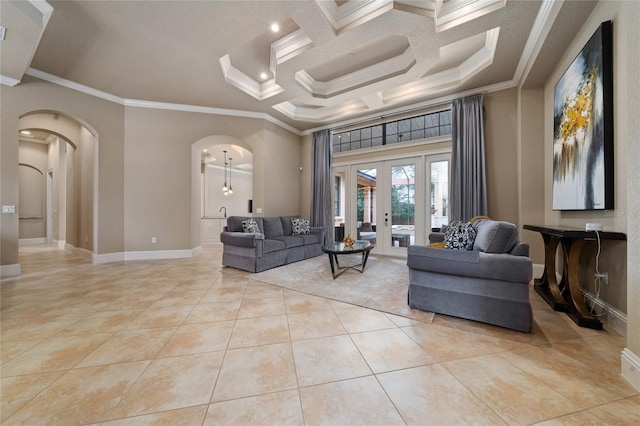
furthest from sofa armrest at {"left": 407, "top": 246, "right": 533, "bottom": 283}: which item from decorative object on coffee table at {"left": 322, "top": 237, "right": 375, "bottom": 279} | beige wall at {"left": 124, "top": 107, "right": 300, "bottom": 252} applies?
beige wall at {"left": 124, "top": 107, "right": 300, "bottom": 252}

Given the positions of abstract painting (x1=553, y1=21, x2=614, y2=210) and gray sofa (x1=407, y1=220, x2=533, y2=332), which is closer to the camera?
gray sofa (x1=407, y1=220, x2=533, y2=332)

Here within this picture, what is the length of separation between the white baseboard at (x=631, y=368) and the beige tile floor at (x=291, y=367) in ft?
0.16

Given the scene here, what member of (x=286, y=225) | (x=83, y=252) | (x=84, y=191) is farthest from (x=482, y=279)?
(x=84, y=191)

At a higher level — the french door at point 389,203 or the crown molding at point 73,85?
the crown molding at point 73,85

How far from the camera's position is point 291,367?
1.58 meters

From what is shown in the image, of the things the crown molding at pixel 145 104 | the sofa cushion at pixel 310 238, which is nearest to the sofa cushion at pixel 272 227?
the sofa cushion at pixel 310 238

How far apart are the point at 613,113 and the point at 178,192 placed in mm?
6552

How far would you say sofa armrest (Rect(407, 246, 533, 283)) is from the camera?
197 cm

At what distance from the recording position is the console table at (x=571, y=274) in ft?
6.90

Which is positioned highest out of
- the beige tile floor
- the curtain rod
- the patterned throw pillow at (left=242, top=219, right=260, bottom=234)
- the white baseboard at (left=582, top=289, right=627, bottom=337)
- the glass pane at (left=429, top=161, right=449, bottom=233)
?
the curtain rod

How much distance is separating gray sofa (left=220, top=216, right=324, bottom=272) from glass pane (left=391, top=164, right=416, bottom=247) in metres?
1.71

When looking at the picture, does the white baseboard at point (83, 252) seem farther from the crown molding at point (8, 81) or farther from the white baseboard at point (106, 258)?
the crown molding at point (8, 81)

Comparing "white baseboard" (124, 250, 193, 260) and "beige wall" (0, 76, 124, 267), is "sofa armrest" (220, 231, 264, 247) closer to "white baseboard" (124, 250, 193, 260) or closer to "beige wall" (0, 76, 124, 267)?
"white baseboard" (124, 250, 193, 260)

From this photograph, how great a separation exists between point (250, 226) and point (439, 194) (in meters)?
3.79
